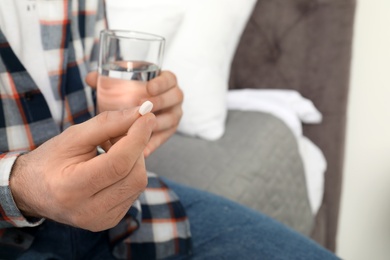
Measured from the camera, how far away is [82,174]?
0.44m

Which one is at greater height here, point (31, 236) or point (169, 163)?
point (31, 236)

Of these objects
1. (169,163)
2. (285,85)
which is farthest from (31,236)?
(285,85)

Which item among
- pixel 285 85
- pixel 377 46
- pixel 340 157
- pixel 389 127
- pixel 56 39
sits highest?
pixel 56 39

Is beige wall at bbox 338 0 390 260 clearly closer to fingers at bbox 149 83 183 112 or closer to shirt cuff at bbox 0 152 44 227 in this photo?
fingers at bbox 149 83 183 112

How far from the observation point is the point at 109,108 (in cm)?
66

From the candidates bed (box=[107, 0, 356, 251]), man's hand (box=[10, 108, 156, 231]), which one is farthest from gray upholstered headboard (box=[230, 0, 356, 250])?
man's hand (box=[10, 108, 156, 231])

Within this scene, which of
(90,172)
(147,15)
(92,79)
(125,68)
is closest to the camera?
(90,172)

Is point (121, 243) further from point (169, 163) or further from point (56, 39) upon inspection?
point (169, 163)

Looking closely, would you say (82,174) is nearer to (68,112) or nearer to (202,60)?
(68,112)

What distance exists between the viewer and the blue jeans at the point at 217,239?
26.2 inches

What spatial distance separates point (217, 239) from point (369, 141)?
1.02 meters

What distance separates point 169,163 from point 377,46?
0.84 m

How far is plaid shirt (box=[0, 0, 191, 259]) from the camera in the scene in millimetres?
667

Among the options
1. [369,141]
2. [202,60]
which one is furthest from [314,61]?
[202,60]
